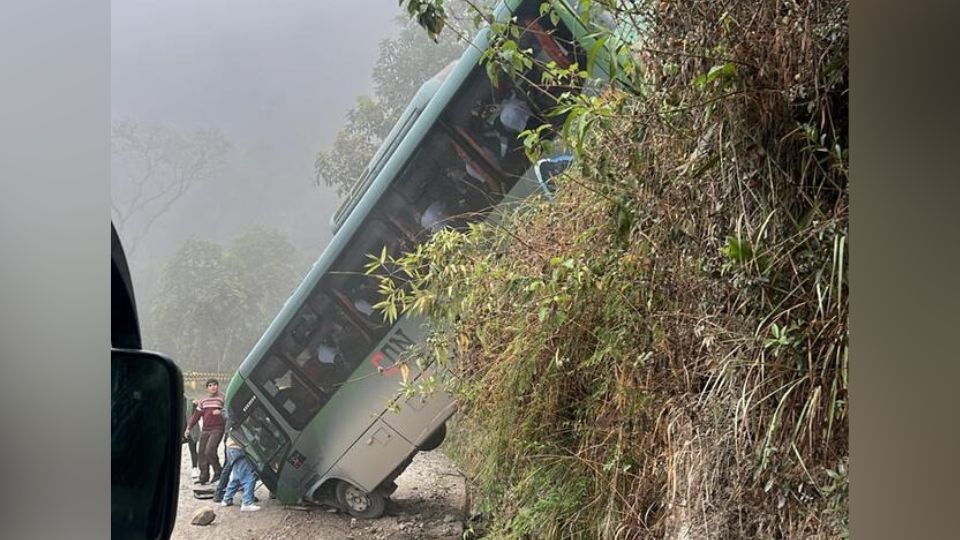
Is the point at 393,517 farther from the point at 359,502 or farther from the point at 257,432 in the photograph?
the point at 257,432

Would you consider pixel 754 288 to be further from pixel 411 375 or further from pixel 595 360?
pixel 411 375

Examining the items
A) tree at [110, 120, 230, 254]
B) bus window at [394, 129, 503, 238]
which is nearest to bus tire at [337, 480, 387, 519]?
bus window at [394, 129, 503, 238]

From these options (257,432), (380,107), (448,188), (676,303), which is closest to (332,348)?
(257,432)

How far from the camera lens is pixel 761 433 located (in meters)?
1.74

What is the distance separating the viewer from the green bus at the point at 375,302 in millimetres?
2051

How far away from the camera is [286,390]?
2.07 m

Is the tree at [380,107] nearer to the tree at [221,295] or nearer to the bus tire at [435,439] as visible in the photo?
the tree at [221,295]

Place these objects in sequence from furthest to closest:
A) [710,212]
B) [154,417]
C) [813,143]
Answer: [710,212] → [813,143] → [154,417]

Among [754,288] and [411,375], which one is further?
[411,375]

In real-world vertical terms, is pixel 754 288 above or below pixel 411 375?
above

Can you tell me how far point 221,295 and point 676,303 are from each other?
3.63 feet

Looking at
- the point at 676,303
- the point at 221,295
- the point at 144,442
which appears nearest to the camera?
the point at 144,442

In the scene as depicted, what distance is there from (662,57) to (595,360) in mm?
732
